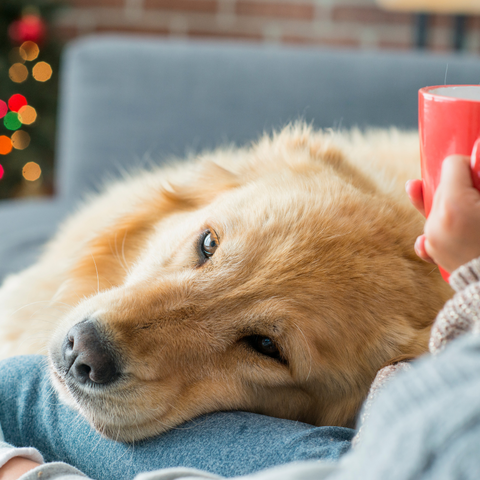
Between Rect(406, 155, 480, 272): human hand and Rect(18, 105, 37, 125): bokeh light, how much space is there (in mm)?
3972

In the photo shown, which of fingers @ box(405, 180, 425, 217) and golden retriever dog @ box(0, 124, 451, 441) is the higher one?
fingers @ box(405, 180, 425, 217)

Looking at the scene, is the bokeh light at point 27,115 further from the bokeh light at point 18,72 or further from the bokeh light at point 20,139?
the bokeh light at point 18,72

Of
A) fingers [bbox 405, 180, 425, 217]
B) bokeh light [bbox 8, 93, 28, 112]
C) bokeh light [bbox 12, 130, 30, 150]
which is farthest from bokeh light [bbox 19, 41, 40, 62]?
fingers [bbox 405, 180, 425, 217]

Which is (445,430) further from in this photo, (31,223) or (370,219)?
(31,223)

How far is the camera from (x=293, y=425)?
915 mm

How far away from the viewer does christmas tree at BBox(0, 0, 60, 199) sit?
390 cm

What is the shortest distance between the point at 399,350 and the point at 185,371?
445 millimetres

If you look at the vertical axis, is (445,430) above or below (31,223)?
above

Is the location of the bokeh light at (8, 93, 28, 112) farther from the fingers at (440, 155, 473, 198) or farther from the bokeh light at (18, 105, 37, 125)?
the fingers at (440, 155, 473, 198)

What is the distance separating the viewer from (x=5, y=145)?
4.04 m

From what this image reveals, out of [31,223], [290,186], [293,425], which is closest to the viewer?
[293,425]

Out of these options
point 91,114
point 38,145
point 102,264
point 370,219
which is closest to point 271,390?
point 370,219

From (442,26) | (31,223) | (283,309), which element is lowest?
(31,223)

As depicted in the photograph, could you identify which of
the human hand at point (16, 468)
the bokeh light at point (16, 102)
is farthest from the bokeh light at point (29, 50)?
the human hand at point (16, 468)
